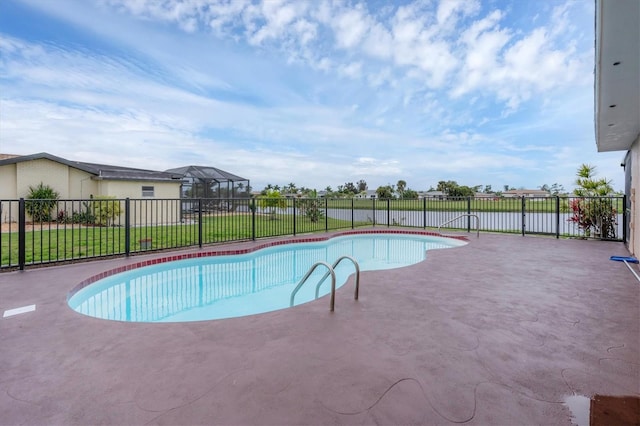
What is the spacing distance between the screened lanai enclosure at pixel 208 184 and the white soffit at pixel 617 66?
1619cm

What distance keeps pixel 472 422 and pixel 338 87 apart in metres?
14.1

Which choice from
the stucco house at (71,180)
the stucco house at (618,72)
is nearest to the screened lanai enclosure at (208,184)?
the stucco house at (71,180)

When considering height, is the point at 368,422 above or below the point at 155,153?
below

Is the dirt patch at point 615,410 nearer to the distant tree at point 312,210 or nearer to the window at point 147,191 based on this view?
the distant tree at point 312,210

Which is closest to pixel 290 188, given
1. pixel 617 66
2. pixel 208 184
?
pixel 208 184

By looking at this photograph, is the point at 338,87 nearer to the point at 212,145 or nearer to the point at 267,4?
the point at 267,4

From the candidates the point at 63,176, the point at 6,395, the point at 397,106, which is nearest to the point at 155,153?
the point at 63,176

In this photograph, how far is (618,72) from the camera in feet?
10.7

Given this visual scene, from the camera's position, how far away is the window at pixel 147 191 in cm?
1463

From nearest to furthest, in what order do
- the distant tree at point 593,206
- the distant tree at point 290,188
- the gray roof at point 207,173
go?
the distant tree at point 593,206 → the gray roof at point 207,173 → the distant tree at point 290,188

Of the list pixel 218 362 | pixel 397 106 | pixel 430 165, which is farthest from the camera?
pixel 430 165

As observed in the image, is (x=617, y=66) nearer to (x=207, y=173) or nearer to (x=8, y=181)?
(x=8, y=181)

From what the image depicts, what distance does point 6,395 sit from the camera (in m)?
1.86

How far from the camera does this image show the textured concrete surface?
5.64 ft
